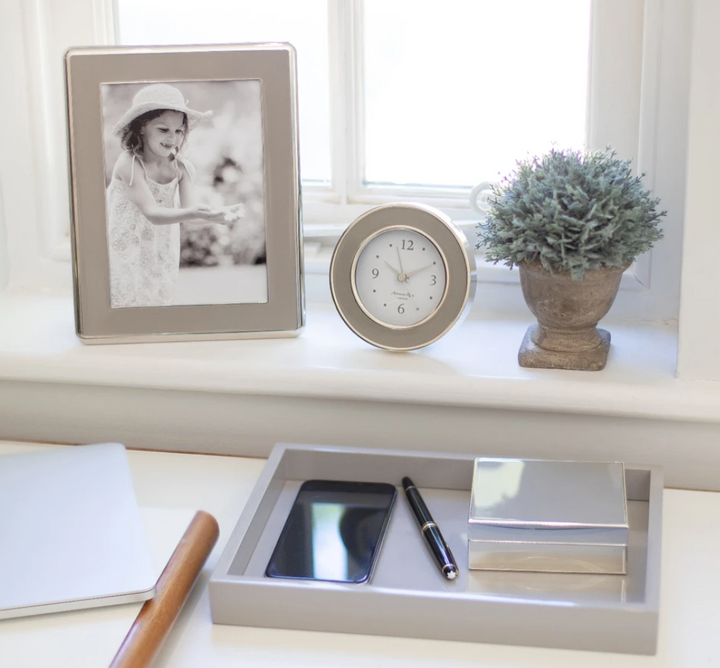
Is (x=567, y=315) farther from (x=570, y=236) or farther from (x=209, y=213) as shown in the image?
(x=209, y=213)

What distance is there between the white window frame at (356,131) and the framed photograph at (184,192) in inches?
6.4

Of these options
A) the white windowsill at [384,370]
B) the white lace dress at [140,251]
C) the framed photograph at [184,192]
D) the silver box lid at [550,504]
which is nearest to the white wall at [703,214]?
the white windowsill at [384,370]

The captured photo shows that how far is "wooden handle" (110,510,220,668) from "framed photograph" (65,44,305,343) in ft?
0.95

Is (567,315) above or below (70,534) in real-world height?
above

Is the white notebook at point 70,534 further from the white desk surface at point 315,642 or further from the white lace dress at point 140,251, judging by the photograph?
the white lace dress at point 140,251

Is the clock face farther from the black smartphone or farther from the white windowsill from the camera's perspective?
the black smartphone

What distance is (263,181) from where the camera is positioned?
98 centimetres

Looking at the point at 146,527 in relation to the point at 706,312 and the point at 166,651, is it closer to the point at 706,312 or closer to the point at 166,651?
the point at 166,651

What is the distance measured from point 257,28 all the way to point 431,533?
2.26 feet

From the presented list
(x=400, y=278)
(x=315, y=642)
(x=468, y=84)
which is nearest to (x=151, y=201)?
(x=400, y=278)

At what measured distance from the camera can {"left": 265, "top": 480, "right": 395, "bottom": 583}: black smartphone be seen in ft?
2.43

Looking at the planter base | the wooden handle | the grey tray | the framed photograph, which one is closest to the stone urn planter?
the planter base

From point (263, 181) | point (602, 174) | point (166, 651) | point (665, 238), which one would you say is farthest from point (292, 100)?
point (166, 651)

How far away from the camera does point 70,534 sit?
763 mm
